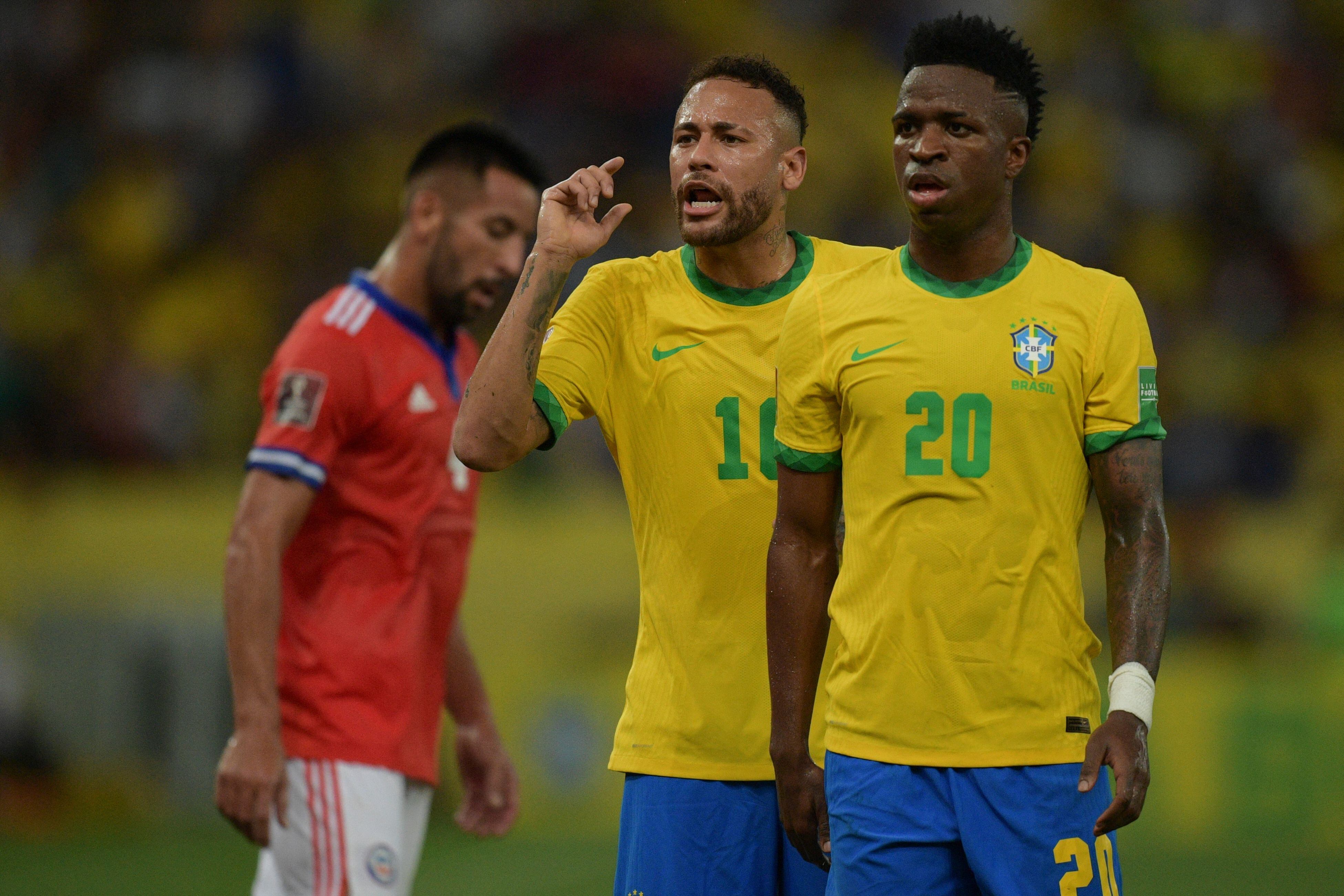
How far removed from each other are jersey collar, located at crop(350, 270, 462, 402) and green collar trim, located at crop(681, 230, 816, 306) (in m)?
1.25

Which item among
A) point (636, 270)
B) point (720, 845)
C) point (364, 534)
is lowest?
point (720, 845)

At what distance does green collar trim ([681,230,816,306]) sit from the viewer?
3.79 metres

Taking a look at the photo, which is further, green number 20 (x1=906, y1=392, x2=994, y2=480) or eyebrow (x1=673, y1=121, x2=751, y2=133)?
eyebrow (x1=673, y1=121, x2=751, y2=133)

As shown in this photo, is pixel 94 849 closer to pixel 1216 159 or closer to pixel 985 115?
pixel 985 115

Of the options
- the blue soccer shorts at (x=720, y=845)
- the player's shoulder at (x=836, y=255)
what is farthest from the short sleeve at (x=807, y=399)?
the blue soccer shorts at (x=720, y=845)

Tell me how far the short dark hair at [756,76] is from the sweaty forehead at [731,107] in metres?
0.01

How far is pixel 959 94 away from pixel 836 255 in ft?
2.47

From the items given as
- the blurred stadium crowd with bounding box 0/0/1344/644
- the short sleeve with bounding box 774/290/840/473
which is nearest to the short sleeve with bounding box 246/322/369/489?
the short sleeve with bounding box 774/290/840/473

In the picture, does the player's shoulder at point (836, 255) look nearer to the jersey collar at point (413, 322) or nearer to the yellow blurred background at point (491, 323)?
the jersey collar at point (413, 322)

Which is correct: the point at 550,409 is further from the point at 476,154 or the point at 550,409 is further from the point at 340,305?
the point at 476,154

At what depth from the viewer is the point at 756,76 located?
151 inches

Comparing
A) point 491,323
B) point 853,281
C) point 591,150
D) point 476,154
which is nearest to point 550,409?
point 853,281

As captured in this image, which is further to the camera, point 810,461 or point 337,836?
point 337,836

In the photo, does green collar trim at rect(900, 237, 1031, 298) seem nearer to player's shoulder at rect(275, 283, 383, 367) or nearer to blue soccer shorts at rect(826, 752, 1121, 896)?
blue soccer shorts at rect(826, 752, 1121, 896)
